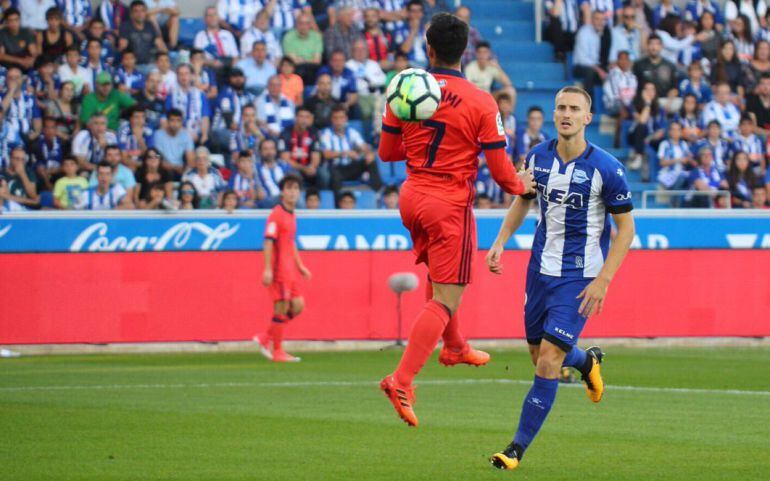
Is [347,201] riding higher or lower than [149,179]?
lower

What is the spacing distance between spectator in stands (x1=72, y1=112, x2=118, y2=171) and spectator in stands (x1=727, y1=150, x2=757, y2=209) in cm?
998

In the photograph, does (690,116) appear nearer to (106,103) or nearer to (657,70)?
(657,70)

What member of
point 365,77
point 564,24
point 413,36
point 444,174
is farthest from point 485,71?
point 444,174

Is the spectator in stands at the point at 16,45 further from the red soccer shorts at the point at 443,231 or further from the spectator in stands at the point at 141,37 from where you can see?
the red soccer shorts at the point at 443,231

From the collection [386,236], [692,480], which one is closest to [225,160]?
[386,236]

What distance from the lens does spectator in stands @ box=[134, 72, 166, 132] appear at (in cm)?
2181

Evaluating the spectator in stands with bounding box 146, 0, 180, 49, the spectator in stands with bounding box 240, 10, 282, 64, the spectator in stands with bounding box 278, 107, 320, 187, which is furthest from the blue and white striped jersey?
the spectator in stands with bounding box 146, 0, 180, 49

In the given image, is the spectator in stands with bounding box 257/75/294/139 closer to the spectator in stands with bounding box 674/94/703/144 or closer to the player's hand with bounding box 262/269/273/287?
the player's hand with bounding box 262/269/273/287

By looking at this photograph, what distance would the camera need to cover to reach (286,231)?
18.8m

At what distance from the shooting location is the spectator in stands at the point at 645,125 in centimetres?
2484

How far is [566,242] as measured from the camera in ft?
29.8

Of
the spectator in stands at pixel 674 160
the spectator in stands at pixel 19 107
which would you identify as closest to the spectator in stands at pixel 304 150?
the spectator in stands at pixel 19 107

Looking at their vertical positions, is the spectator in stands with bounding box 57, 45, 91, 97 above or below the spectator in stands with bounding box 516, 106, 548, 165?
above

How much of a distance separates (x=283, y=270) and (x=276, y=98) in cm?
479
